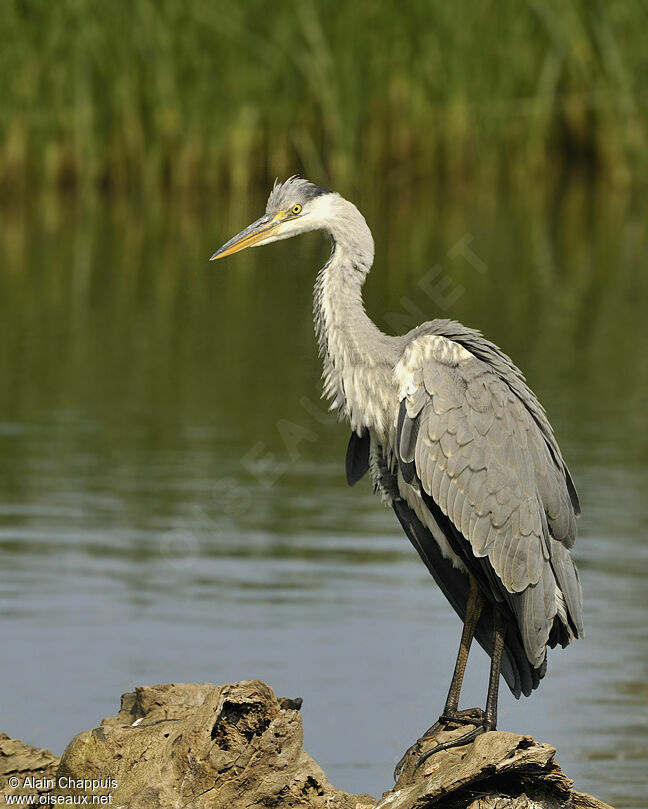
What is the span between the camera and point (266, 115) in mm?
23406

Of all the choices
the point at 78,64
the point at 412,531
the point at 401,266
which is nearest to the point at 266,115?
the point at 78,64

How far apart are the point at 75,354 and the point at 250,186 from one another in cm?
915

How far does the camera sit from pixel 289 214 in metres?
6.82

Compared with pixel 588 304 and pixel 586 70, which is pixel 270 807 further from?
pixel 586 70

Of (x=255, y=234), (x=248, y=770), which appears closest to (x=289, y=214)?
(x=255, y=234)

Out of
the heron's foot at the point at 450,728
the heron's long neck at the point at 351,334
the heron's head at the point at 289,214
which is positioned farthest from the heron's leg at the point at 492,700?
the heron's head at the point at 289,214

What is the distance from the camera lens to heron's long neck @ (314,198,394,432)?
647 cm

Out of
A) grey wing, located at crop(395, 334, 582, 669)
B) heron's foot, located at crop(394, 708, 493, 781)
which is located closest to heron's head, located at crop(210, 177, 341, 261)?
grey wing, located at crop(395, 334, 582, 669)

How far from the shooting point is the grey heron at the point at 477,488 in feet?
19.6

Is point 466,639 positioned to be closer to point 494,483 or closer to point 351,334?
point 494,483

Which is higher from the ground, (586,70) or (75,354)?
(586,70)

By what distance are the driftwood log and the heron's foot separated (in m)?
0.24

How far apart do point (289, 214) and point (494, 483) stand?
149 cm

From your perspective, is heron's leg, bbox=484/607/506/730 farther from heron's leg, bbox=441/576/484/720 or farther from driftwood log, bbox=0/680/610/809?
driftwood log, bbox=0/680/610/809
